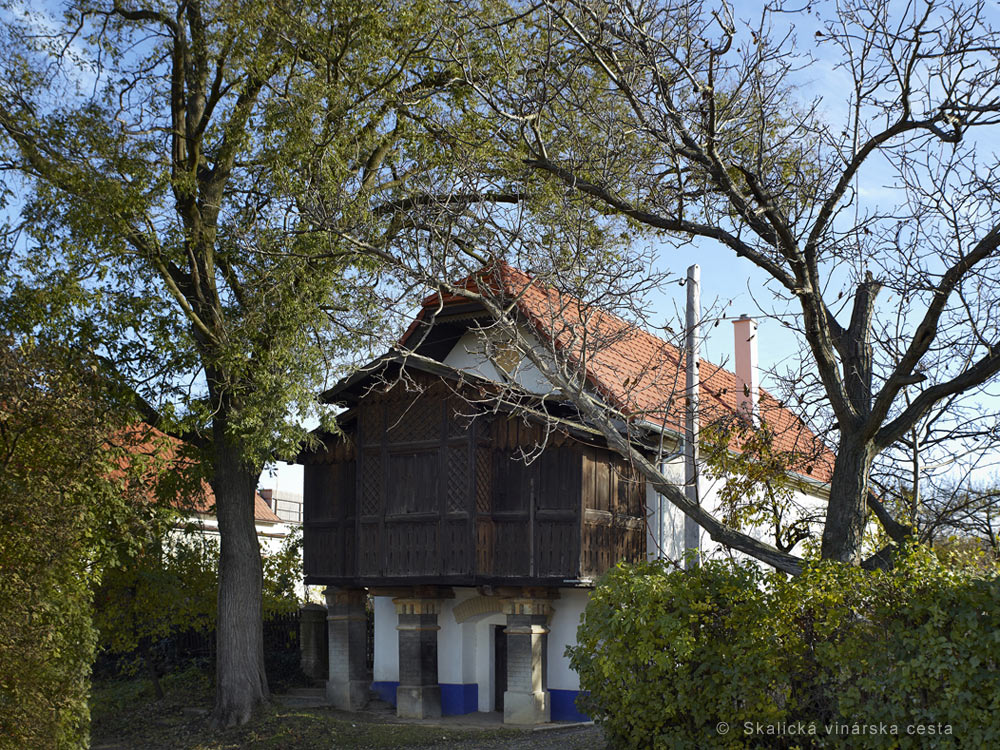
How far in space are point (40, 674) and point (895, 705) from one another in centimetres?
835

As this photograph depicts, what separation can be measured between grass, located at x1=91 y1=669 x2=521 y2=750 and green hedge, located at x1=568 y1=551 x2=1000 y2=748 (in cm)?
501

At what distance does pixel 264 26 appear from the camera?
15492 mm

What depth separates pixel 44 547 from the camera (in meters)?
10.7

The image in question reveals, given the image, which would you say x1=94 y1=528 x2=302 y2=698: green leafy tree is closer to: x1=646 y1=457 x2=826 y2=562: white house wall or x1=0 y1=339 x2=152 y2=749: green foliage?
x1=0 y1=339 x2=152 y2=749: green foliage

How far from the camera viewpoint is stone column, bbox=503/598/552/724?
646 inches

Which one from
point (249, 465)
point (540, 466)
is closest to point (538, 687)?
point (540, 466)

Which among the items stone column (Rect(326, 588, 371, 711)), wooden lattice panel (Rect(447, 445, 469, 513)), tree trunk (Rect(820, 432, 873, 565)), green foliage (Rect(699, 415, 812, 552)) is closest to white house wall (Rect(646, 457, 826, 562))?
green foliage (Rect(699, 415, 812, 552))

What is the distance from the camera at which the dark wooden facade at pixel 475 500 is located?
16.5 m

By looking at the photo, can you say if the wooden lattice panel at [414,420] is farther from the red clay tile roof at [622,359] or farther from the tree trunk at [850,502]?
the tree trunk at [850,502]

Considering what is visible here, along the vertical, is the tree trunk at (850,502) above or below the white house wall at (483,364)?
below

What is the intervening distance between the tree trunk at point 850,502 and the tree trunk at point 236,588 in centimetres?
1014

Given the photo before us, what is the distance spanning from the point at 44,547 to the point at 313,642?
41.0 ft

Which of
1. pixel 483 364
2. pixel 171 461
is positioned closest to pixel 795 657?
pixel 483 364

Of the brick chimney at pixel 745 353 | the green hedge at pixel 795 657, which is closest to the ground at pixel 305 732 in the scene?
the green hedge at pixel 795 657
